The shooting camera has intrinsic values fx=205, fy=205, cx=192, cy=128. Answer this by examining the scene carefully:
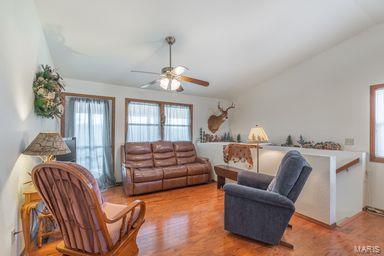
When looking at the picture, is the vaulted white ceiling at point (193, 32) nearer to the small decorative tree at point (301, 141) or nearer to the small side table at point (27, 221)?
the small decorative tree at point (301, 141)

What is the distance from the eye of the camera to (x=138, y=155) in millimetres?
4820

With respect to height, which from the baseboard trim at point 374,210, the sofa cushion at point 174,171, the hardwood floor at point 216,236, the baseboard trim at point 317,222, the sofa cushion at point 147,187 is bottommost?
the baseboard trim at point 374,210

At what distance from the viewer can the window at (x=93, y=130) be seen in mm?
4465

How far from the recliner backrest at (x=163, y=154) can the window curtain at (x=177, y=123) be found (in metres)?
0.44

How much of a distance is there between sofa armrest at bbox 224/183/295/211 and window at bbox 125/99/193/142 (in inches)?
128

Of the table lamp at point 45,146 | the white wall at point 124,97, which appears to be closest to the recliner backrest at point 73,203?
the table lamp at point 45,146

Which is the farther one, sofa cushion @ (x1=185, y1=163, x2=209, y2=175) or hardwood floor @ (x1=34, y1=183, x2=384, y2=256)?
sofa cushion @ (x1=185, y1=163, x2=209, y2=175)

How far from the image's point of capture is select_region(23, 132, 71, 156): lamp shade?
6.72ft

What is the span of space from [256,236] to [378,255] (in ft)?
4.26

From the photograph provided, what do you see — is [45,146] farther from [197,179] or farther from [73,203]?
[197,179]

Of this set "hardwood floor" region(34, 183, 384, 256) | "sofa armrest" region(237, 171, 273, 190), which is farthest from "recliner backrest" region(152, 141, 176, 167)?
"sofa armrest" region(237, 171, 273, 190)

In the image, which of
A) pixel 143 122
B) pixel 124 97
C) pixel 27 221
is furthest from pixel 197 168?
pixel 27 221

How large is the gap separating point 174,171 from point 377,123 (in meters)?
4.00

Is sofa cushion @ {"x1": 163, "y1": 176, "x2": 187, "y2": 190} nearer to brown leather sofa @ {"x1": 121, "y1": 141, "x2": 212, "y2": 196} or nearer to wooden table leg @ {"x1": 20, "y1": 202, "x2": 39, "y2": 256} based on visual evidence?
brown leather sofa @ {"x1": 121, "y1": 141, "x2": 212, "y2": 196}
